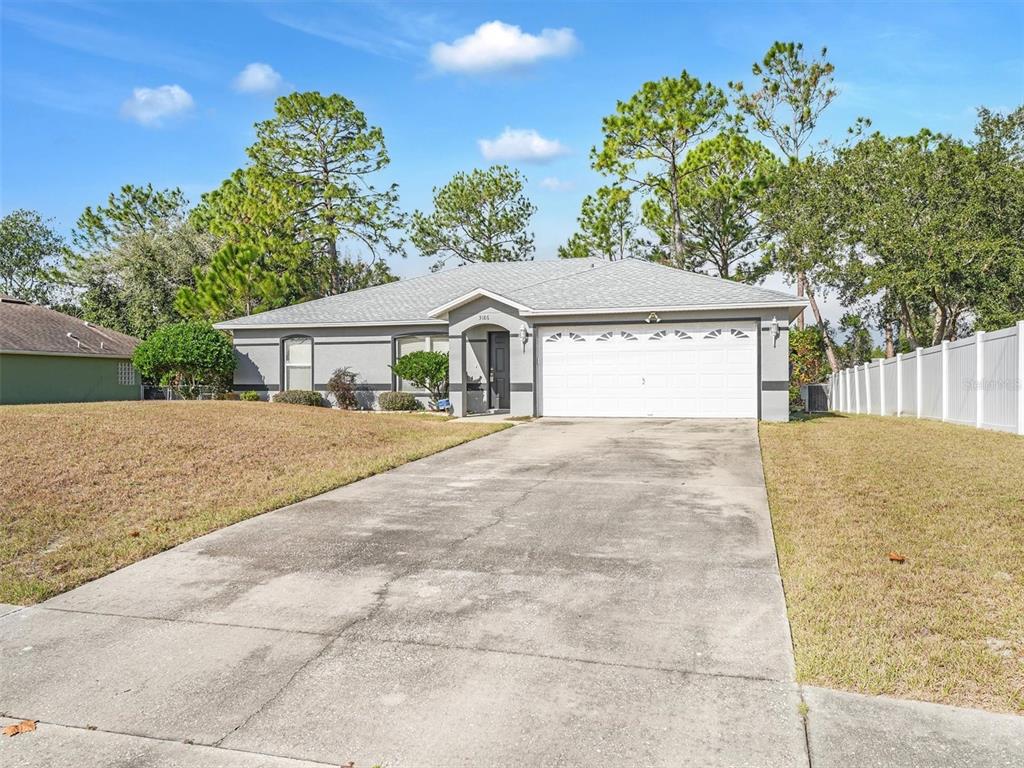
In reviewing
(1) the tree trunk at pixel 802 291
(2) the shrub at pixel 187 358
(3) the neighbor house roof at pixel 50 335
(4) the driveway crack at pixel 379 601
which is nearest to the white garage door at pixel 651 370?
(4) the driveway crack at pixel 379 601

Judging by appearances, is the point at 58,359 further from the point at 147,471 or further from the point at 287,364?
the point at 147,471

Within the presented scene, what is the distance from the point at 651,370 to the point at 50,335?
22354mm

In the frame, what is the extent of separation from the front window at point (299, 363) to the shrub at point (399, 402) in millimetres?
3074

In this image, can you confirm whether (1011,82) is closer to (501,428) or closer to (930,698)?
(501,428)

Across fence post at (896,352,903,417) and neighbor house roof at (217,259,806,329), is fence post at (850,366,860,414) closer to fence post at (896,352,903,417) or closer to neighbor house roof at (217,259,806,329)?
fence post at (896,352,903,417)

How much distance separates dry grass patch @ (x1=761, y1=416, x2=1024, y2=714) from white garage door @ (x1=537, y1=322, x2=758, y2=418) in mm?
7360

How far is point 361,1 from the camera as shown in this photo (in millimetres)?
13344

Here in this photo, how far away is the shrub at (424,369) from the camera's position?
2095 centimetres

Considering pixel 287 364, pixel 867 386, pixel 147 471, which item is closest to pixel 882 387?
pixel 867 386

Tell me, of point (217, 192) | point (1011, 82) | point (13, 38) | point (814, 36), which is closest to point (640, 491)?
point (13, 38)

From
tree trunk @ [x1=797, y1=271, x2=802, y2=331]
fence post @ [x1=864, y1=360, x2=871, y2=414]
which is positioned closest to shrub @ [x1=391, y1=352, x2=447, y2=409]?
fence post @ [x1=864, y1=360, x2=871, y2=414]

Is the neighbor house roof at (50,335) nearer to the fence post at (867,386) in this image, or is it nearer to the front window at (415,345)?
the front window at (415,345)

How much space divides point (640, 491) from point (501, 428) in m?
7.58

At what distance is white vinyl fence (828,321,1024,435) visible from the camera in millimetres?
12789
